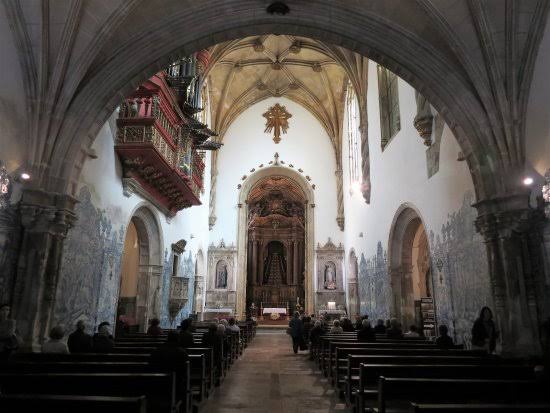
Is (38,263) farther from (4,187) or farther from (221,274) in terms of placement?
(221,274)

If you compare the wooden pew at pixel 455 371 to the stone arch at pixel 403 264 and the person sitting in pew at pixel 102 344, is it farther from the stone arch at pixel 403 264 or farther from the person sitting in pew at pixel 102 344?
the stone arch at pixel 403 264

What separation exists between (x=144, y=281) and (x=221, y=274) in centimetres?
974

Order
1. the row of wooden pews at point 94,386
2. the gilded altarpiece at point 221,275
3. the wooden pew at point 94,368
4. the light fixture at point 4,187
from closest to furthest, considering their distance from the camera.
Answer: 1. the row of wooden pews at point 94,386
2. the wooden pew at point 94,368
3. the light fixture at point 4,187
4. the gilded altarpiece at point 221,275

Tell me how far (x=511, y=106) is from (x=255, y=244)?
2538cm

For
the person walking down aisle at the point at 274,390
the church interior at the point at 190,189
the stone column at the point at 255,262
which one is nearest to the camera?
the church interior at the point at 190,189

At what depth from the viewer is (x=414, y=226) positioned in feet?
41.1

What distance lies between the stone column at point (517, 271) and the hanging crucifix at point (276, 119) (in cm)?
1795

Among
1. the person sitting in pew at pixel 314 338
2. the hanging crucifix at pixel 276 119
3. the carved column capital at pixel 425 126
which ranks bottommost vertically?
the person sitting in pew at pixel 314 338

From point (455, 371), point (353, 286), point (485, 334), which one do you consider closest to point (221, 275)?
point (353, 286)

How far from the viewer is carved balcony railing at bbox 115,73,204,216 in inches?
→ 395

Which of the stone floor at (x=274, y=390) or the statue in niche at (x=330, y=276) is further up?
the statue in niche at (x=330, y=276)

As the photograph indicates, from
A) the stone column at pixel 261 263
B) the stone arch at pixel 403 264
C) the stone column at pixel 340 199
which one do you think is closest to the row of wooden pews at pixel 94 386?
the stone arch at pixel 403 264

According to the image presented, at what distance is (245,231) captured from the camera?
76.3 ft

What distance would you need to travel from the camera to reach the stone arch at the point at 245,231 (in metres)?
22.3
